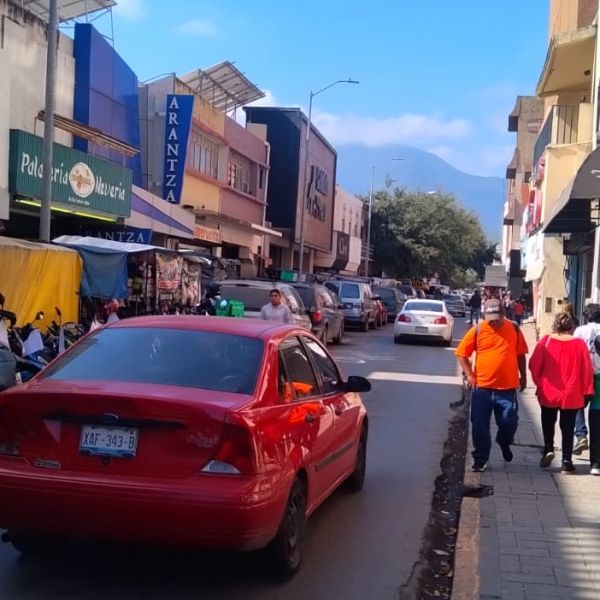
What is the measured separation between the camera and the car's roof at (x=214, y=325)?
19.1ft

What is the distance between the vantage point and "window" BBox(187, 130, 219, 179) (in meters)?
31.9

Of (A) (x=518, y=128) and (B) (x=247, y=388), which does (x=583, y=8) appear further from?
(A) (x=518, y=128)

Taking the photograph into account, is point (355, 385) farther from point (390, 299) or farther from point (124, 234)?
point (390, 299)

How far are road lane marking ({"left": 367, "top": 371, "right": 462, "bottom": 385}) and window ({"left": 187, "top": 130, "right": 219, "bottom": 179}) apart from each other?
630 inches

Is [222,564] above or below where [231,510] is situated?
below

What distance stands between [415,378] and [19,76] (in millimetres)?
11738

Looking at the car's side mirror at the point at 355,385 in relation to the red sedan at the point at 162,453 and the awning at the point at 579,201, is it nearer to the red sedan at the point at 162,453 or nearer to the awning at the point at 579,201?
the red sedan at the point at 162,453

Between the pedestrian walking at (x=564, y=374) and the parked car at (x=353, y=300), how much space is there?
22447 millimetres

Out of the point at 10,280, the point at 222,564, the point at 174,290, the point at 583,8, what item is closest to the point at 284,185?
the point at 583,8

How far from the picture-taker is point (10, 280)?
13.8 metres

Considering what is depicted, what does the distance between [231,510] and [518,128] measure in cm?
7322

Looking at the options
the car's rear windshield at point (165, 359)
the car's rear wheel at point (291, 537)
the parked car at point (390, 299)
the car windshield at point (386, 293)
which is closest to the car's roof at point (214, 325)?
the car's rear windshield at point (165, 359)

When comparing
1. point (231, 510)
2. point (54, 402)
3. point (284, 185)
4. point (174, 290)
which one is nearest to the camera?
point (231, 510)

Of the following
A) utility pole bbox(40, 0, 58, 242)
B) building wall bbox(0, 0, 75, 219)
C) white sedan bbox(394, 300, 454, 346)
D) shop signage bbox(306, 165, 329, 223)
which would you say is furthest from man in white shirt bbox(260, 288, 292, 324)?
shop signage bbox(306, 165, 329, 223)
